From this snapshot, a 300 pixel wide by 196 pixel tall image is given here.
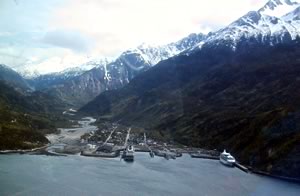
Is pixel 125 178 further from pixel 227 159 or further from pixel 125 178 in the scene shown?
pixel 227 159

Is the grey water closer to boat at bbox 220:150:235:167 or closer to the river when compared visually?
the river

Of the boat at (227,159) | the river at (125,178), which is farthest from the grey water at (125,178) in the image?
the boat at (227,159)

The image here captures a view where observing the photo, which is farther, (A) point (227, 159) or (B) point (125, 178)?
(A) point (227, 159)

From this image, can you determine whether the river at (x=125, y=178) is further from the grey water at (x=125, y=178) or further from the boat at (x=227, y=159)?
the boat at (x=227, y=159)

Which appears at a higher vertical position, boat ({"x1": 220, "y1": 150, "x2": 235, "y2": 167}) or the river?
boat ({"x1": 220, "y1": 150, "x2": 235, "y2": 167})

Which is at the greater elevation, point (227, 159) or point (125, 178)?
point (227, 159)

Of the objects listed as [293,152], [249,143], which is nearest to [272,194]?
[293,152]

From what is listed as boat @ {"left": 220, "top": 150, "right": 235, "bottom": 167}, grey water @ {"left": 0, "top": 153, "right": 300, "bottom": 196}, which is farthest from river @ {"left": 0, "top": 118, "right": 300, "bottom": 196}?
boat @ {"left": 220, "top": 150, "right": 235, "bottom": 167}

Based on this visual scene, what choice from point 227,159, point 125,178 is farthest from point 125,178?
point 227,159

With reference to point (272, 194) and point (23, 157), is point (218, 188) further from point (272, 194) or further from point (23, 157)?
point (23, 157)
